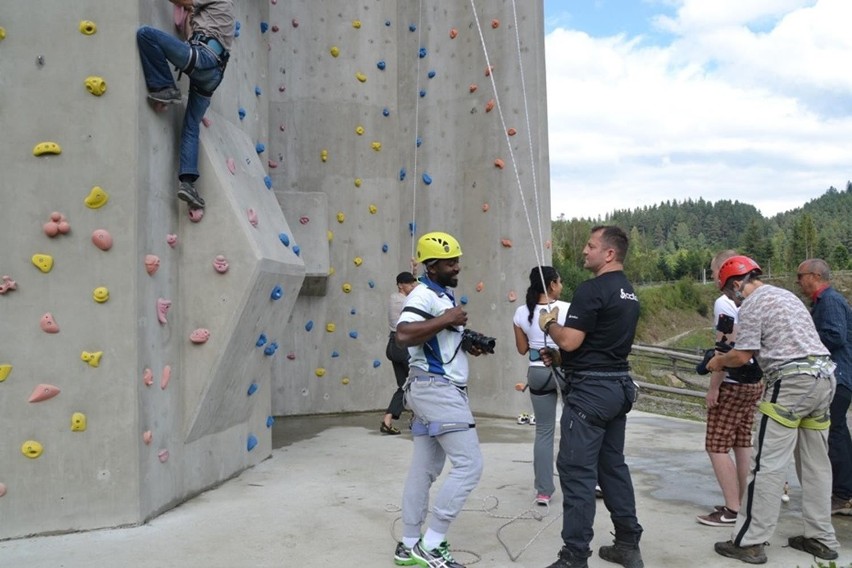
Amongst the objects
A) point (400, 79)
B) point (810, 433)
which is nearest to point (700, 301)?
point (400, 79)

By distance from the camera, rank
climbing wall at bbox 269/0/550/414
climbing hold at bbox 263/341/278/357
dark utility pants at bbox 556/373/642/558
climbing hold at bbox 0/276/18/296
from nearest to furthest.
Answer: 1. dark utility pants at bbox 556/373/642/558
2. climbing hold at bbox 0/276/18/296
3. climbing hold at bbox 263/341/278/357
4. climbing wall at bbox 269/0/550/414

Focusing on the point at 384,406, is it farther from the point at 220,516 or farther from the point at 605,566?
the point at 605,566

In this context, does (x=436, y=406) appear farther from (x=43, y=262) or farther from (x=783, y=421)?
(x=43, y=262)

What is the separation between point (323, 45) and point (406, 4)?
131 centimetres

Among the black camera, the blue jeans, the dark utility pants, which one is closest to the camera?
the dark utility pants

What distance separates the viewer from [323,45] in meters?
10.2

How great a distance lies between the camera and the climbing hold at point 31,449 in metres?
4.74

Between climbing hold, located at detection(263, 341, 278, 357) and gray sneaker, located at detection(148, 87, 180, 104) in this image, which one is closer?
gray sneaker, located at detection(148, 87, 180, 104)

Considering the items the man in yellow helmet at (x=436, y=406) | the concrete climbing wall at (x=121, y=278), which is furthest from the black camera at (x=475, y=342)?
the concrete climbing wall at (x=121, y=278)

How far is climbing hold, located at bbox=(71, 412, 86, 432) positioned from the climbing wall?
4.90m

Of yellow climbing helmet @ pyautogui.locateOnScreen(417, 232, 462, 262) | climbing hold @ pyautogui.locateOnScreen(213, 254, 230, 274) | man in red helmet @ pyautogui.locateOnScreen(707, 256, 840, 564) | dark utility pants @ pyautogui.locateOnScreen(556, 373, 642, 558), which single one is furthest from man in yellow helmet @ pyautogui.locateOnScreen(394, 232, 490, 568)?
climbing hold @ pyautogui.locateOnScreen(213, 254, 230, 274)

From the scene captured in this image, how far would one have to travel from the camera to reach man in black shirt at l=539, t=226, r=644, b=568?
4258 millimetres

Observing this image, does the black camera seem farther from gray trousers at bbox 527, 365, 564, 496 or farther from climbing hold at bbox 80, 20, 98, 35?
climbing hold at bbox 80, 20, 98, 35

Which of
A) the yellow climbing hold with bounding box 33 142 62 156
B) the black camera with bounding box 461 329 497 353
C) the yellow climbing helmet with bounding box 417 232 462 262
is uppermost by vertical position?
the yellow climbing hold with bounding box 33 142 62 156
